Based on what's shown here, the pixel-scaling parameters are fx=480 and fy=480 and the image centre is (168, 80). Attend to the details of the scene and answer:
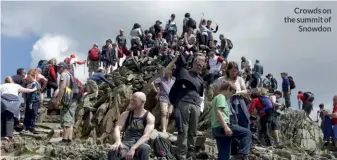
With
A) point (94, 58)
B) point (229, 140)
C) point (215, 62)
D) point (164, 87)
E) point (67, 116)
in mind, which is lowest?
point (229, 140)

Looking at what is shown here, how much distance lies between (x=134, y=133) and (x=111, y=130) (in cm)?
872

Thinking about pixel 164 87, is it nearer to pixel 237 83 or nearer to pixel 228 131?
pixel 237 83

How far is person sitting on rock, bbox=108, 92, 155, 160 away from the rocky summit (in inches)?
129

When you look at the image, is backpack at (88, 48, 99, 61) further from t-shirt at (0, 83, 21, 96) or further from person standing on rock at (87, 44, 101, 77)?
t-shirt at (0, 83, 21, 96)

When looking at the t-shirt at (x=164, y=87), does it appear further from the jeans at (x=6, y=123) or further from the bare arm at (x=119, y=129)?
the bare arm at (x=119, y=129)

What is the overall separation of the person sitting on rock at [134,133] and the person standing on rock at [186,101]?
2130 mm

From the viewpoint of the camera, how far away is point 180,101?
10.4 metres

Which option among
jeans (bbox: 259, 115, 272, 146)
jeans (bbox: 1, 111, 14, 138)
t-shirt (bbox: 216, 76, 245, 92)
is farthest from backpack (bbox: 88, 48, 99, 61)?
t-shirt (bbox: 216, 76, 245, 92)

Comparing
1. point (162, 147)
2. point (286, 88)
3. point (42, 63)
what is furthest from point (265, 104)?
point (42, 63)

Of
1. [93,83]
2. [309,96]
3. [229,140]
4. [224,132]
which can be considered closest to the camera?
[224,132]

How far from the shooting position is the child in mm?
14708

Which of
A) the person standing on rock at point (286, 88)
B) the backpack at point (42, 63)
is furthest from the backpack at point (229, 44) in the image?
the backpack at point (42, 63)

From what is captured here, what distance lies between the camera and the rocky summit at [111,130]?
11922mm

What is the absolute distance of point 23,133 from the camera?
15250 mm
